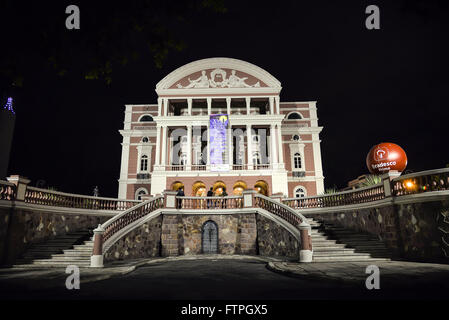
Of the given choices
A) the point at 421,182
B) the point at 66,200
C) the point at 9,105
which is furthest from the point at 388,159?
the point at 9,105

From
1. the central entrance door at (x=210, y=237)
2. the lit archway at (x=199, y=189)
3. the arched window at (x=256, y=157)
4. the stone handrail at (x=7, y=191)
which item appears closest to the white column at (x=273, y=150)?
the arched window at (x=256, y=157)

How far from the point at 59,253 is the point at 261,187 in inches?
831

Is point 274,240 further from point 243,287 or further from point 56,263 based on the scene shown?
point 56,263

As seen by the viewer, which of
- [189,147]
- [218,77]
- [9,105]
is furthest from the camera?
[218,77]

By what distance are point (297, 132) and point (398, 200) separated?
880 inches

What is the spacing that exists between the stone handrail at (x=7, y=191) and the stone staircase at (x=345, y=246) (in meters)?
12.2

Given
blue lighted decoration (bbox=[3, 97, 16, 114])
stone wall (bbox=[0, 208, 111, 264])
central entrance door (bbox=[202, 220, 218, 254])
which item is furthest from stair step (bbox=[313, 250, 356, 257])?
blue lighted decoration (bbox=[3, 97, 16, 114])

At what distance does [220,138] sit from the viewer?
2670cm

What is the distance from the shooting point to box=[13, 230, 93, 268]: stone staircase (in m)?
10.6

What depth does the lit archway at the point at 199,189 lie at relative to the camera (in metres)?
26.8

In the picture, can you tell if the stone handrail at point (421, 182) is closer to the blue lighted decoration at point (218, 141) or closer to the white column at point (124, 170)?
the blue lighted decoration at point (218, 141)

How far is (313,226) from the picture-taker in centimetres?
1348
